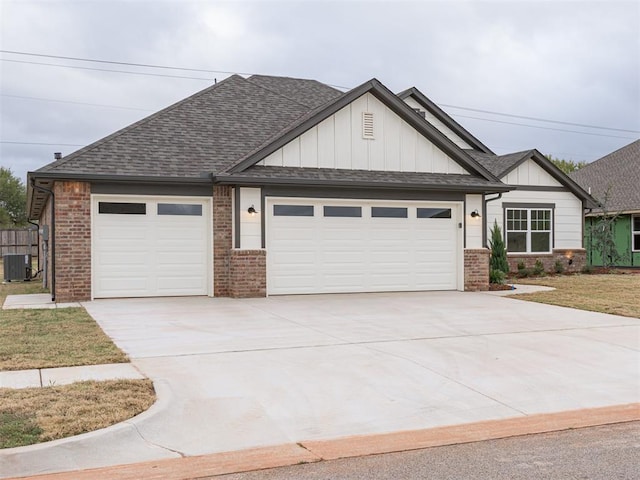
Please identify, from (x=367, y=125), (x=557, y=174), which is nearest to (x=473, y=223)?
(x=367, y=125)

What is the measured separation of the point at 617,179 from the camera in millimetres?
31547

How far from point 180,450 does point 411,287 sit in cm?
1306

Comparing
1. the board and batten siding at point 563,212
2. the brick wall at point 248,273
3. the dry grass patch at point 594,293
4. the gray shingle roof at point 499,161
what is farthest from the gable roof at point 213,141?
the board and batten siding at point 563,212

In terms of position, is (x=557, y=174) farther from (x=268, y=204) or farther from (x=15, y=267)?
(x=15, y=267)

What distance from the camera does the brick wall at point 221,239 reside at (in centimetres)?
1625

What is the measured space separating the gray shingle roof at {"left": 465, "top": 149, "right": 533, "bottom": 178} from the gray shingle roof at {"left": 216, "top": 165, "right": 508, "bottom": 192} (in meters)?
6.51

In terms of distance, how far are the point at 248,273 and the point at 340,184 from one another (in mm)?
3105

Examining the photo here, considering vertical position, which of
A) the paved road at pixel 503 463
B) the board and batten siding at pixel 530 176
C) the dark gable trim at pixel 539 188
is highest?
the board and batten siding at pixel 530 176

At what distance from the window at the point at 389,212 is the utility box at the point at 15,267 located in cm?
1366

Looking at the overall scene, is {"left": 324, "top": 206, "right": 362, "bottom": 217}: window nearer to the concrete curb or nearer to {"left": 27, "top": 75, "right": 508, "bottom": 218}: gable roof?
{"left": 27, "top": 75, "right": 508, "bottom": 218}: gable roof

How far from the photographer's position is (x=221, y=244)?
53.5 ft

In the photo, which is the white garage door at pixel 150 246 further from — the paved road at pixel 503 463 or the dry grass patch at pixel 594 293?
the paved road at pixel 503 463

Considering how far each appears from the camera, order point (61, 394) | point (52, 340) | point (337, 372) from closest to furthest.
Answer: point (61, 394) → point (337, 372) → point (52, 340)

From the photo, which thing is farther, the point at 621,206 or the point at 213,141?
the point at 621,206
